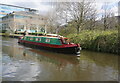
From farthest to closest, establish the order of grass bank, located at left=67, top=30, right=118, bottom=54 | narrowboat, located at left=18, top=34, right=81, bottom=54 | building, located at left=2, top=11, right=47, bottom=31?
building, located at left=2, top=11, right=47, bottom=31 → grass bank, located at left=67, top=30, right=118, bottom=54 → narrowboat, located at left=18, top=34, right=81, bottom=54

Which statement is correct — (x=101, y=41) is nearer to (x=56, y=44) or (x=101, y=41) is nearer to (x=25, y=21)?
(x=56, y=44)

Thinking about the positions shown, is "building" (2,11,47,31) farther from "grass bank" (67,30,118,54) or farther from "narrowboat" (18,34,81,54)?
"grass bank" (67,30,118,54)

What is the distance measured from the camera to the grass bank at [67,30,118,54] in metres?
15.1

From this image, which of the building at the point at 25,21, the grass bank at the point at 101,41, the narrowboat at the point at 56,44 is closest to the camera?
the narrowboat at the point at 56,44

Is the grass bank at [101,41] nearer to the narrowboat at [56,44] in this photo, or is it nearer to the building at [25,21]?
the narrowboat at [56,44]

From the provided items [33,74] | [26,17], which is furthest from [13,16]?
[33,74]

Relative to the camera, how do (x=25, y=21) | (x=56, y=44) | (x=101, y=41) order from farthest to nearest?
(x=25, y=21)
(x=101, y=41)
(x=56, y=44)

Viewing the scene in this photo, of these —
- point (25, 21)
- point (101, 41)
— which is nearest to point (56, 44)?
point (101, 41)

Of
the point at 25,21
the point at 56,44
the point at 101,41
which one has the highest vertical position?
the point at 25,21

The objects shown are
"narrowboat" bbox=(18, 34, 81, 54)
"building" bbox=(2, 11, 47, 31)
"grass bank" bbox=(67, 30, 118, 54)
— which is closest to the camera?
"narrowboat" bbox=(18, 34, 81, 54)

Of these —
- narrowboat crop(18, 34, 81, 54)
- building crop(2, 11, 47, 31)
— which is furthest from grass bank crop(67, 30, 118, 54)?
building crop(2, 11, 47, 31)

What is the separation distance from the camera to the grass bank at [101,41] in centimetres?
1514

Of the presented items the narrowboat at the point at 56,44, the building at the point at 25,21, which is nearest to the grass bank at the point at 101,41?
the narrowboat at the point at 56,44

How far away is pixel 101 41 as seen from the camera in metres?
16.3
